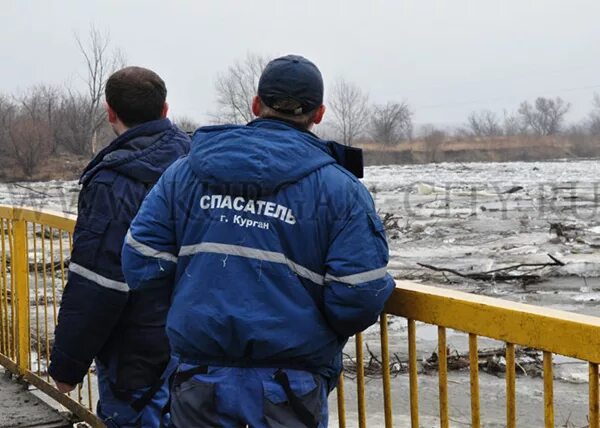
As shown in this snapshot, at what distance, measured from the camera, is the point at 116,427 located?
324 centimetres

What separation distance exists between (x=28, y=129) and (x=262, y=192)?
58.7m

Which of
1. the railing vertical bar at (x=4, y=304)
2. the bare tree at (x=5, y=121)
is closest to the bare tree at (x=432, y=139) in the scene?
the bare tree at (x=5, y=121)

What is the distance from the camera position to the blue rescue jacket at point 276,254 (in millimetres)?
2160

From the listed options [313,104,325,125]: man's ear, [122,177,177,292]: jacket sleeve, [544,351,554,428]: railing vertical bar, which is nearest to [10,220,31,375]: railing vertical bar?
[122,177,177,292]: jacket sleeve

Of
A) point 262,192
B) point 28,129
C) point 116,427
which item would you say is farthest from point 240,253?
point 28,129

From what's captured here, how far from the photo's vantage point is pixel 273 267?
219 cm

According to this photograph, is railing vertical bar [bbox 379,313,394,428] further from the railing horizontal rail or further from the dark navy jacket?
the dark navy jacket

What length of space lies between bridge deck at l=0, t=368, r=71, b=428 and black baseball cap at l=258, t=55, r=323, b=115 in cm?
292

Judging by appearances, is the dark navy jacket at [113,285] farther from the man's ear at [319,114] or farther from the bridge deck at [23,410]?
the bridge deck at [23,410]

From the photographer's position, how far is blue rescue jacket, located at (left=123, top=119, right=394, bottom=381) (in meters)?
2.16

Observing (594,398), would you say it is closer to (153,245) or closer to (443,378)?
(443,378)

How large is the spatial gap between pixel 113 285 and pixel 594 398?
1.79 meters

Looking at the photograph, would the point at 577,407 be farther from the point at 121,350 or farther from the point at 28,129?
the point at 28,129

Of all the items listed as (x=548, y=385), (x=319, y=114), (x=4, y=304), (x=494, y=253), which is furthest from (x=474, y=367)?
(x=494, y=253)
